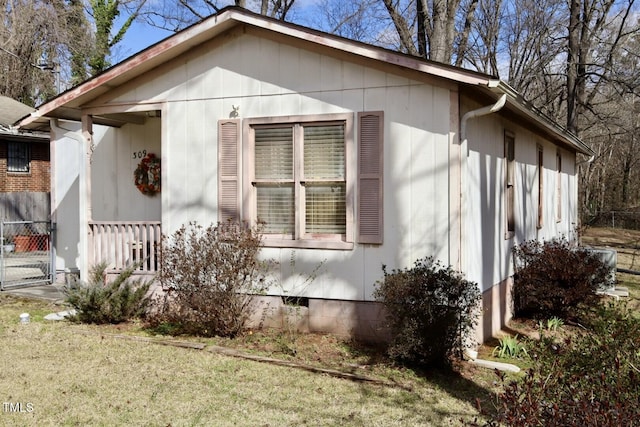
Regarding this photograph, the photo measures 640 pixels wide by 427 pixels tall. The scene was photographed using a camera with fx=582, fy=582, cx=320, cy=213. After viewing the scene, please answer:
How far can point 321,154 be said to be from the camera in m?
7.66

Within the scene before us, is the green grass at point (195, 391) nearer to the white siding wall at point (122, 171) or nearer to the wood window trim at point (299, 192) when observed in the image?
the wood window trim at point (299, 192)

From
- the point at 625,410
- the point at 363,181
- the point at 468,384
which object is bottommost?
the point at 468,384

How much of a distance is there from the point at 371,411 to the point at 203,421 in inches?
56.9

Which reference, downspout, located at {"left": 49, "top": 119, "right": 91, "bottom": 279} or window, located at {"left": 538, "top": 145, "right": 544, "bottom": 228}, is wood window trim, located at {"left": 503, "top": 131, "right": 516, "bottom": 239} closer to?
window, located at {"left": 538, "top": 145, "right": 544, "bottom": 228}

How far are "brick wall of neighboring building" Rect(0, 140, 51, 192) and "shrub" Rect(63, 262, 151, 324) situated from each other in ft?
47.2

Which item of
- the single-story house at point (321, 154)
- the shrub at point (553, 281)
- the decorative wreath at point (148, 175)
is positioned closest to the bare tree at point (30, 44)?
the decorative wreath at point (148, 175)

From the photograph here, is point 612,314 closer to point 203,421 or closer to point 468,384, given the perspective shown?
point 468,384

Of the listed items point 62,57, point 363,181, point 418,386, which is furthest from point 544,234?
point 62,57

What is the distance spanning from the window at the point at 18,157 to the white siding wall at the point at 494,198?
1786 cm

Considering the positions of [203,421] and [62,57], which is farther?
[62,57]

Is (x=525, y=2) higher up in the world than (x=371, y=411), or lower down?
higher up

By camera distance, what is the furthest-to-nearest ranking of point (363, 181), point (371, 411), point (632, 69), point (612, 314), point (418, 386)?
point (632, 69) < point (363, 181) < point (418, 386) < point (371, 411) < point (612, 314)

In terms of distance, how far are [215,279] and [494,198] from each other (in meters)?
4.26

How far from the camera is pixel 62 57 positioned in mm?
26953
